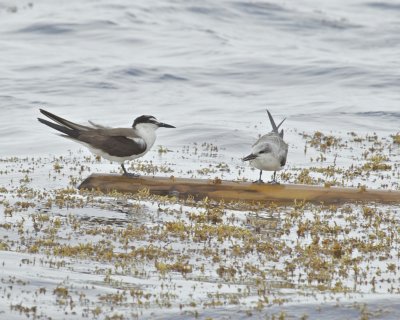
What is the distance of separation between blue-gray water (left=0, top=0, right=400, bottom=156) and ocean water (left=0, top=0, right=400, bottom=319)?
0.06 metres

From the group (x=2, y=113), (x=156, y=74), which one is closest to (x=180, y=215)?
(x=2, y=113)

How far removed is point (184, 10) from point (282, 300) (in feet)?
124

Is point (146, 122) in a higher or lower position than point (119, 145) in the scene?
higher

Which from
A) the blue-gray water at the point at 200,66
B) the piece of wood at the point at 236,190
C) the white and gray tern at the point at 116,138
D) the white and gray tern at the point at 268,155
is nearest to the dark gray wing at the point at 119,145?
the white and gray tern at the point at 116,138

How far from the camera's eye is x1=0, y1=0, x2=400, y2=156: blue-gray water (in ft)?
86.3

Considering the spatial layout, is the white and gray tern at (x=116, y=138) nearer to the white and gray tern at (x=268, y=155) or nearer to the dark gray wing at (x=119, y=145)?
the dark gray wing at (x=119, y=145)

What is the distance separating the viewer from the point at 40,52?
37000 mm

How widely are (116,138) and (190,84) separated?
1600cm

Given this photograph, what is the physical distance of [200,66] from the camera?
35125 millimetres

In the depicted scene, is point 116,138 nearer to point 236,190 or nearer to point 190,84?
point 236,190

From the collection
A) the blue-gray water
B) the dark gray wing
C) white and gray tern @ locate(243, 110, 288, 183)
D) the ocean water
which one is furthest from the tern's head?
the blue-gray water

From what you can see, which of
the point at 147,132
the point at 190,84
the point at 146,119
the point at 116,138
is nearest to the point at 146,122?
the point at 146,119

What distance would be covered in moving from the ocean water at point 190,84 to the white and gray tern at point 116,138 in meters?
1.04

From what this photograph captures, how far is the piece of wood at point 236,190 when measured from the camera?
49.3 feet
